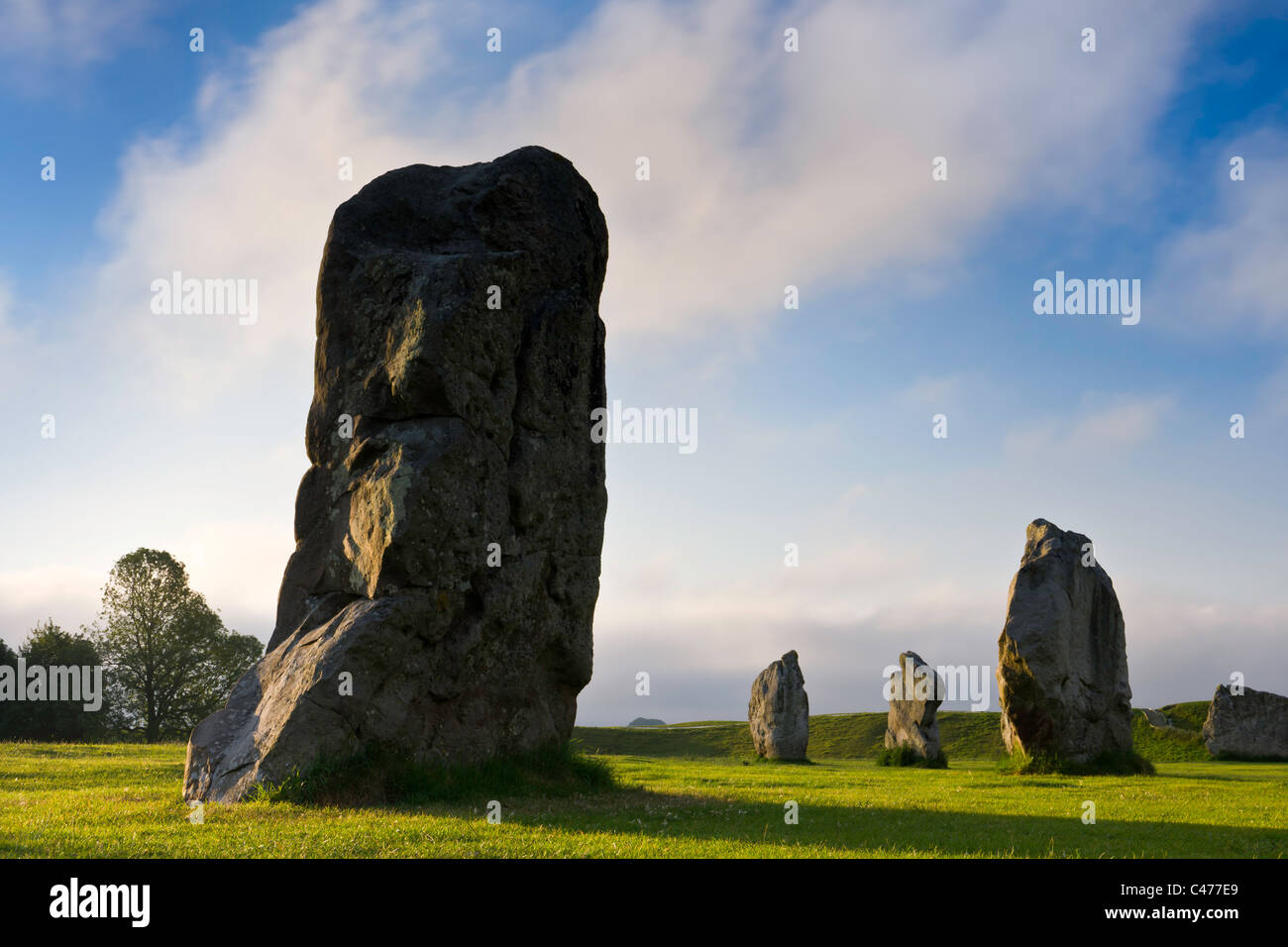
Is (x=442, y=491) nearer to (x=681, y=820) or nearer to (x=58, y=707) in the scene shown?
(x=681, y=820)

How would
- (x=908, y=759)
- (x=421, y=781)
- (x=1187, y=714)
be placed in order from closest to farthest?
1. (x=421, y=781)
2. (x=908, y=759)
3. (x=1187, y=714)

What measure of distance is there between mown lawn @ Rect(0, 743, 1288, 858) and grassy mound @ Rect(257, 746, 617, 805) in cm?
44

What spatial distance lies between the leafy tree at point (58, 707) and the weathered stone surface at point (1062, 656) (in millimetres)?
41883

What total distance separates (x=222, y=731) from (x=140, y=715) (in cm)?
4008

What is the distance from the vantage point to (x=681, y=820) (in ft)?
41.7

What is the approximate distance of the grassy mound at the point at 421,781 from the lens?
12.4 meters

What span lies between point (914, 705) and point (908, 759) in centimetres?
191

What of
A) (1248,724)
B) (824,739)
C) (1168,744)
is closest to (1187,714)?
(1168,744)

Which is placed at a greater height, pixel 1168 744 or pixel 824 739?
pixel 1168 744

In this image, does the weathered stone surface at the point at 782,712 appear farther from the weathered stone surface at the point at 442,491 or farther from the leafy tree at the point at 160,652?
Result: the leafy tree at the point at 160,652

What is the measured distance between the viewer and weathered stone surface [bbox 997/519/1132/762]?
24.0 m

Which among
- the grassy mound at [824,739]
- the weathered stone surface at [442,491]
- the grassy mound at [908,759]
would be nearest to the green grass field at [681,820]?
the weathered stone surface at [442,491]
